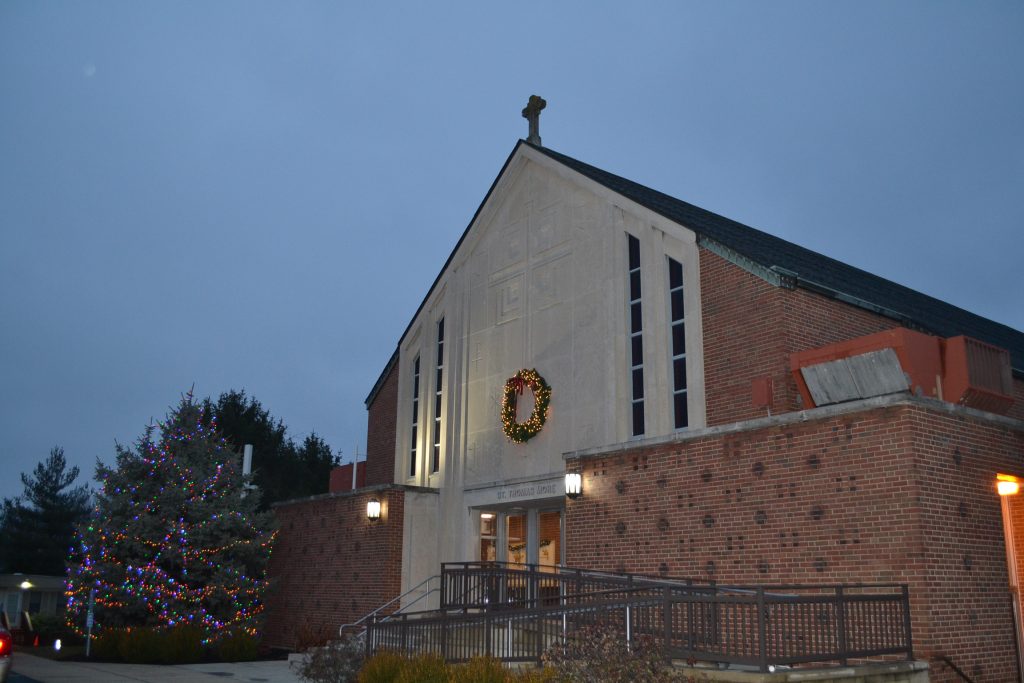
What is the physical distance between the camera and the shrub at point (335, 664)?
536 inches

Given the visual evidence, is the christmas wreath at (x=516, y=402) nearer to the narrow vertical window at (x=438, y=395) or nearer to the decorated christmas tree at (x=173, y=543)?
the narrow vertical window at (x=438, y=395)

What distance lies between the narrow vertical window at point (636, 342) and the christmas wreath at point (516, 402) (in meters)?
2.42

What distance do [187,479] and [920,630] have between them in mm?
17525

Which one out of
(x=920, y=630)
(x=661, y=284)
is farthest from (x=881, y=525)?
(x=661, y=284)

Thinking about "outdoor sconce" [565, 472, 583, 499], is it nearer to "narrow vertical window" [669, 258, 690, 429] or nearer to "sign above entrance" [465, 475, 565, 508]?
"sign above entrance" [465, 475, 565, 508]

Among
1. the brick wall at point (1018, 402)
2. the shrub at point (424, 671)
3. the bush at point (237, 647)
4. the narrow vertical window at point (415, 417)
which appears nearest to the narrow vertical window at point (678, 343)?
the brick wall at point (1018, 402)

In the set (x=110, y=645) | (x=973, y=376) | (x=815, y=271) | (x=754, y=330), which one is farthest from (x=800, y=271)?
(x=110, y=645)

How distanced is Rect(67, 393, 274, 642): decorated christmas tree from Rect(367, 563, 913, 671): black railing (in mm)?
8760

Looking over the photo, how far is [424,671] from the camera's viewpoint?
1151 centimetres

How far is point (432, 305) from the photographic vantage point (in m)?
26.5

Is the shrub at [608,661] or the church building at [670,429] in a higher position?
the church building at [670,429]

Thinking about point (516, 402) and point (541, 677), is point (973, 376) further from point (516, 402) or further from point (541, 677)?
point (516, 402)

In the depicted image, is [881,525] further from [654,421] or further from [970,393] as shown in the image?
[654,421]

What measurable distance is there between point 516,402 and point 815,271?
25.6ft
